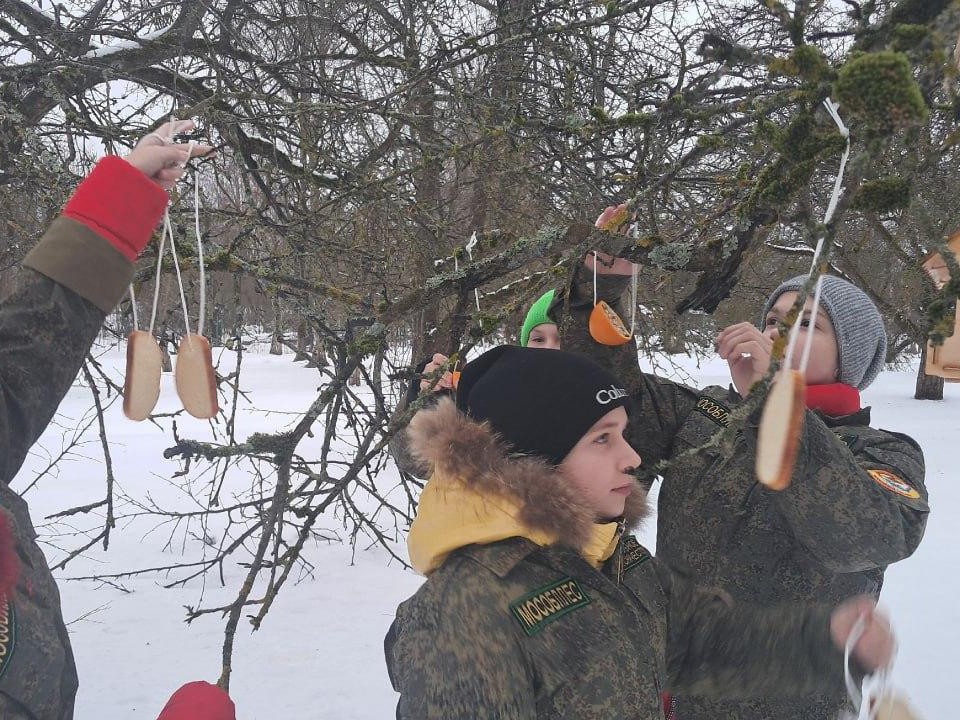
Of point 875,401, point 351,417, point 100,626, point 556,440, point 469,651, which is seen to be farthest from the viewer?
point 875,401

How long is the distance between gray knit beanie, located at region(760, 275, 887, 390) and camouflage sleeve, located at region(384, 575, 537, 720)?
90cm

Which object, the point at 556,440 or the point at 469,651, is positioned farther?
the point at 556,440

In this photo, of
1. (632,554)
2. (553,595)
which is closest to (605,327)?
(632,554)

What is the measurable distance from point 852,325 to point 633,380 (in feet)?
1.53

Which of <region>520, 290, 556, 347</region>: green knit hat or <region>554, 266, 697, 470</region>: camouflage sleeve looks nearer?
<region>554, 266, 697, 470</region>: camouflage sleeve

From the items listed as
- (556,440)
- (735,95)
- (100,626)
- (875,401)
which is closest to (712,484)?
(556,440)

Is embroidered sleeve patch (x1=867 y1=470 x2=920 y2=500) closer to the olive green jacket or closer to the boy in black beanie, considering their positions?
the boy in black beanie

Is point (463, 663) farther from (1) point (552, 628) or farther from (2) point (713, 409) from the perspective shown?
(2) point (713, 409)

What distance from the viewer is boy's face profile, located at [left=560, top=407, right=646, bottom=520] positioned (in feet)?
3.96

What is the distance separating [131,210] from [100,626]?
3.83m

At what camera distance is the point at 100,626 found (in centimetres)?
409

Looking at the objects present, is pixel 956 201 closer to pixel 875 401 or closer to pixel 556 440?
pixel 556 440

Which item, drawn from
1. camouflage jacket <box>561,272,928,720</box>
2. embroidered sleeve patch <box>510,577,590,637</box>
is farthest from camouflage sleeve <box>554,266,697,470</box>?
embroidered sleeve patch <box>510,577,590,637</box>

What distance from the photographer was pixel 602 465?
47.8 inches
